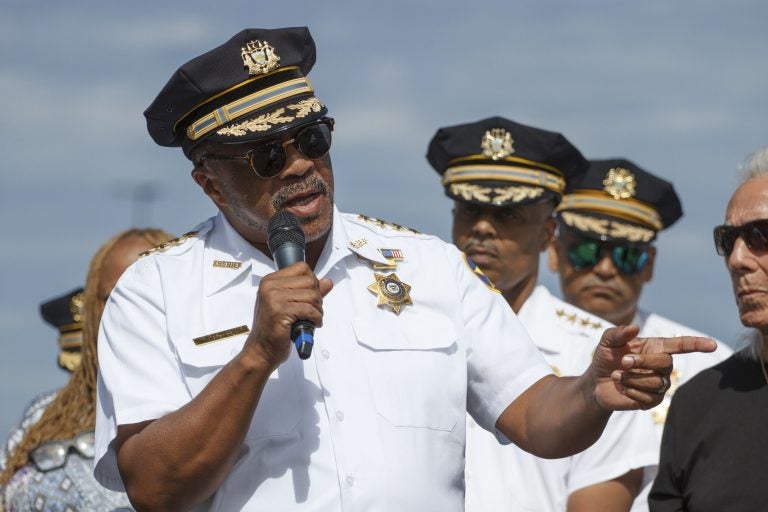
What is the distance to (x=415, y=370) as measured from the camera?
478 cm

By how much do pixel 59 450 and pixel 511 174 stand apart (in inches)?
103

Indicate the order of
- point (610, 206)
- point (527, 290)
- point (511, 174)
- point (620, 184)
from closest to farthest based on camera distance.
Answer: point (527, 290) → point (511, 174) → point (610, 206) → point (620, 184)

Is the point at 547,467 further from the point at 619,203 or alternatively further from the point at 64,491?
the point at 619,203

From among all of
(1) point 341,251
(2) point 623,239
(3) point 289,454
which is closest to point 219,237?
(1) point 341,251

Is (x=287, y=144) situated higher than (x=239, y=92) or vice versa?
(x=239, y=92)

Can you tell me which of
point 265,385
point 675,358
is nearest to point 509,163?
point 675,358

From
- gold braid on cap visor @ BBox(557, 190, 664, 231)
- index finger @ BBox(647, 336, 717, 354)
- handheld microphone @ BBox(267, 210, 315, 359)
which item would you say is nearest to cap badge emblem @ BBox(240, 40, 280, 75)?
handheld microphone @ BBox(267, 210, 315, 359)

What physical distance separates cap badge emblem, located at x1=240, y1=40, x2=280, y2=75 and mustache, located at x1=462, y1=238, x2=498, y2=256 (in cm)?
251

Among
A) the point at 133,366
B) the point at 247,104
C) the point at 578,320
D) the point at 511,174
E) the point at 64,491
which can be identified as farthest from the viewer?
the point at 511,174

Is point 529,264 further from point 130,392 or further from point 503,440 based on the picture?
point 130,392

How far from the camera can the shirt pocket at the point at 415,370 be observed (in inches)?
185

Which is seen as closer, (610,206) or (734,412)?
(734,412)

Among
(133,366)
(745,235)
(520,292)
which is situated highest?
(520,292)

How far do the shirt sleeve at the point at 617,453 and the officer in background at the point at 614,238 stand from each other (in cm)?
199
